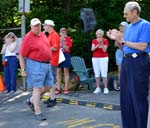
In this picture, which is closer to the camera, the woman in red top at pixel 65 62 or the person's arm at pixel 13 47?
the woman in red top at pixel 65 62

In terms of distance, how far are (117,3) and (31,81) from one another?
1244 cm

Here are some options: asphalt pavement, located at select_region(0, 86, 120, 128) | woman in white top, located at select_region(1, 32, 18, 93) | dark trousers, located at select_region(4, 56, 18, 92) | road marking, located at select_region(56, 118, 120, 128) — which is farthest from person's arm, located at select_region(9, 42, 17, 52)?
road marking, located at select_region(56, 118, 120, 128)

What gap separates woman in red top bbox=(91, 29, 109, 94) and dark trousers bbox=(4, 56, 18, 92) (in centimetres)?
224

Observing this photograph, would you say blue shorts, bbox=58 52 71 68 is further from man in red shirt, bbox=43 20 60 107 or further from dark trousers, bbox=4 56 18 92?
dark trousers, bbox=4 56 18 92

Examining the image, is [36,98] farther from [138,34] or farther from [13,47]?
[13,47]

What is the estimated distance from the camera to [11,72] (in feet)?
41.8

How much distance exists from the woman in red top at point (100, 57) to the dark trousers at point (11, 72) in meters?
2.24

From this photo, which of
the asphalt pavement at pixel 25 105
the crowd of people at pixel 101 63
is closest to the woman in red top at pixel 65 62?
the crowd of people at pixel 101 63

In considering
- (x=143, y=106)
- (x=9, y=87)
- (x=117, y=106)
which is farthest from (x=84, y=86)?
(x=143, y=106)

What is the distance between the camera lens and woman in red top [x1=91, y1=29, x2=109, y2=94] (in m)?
12.0

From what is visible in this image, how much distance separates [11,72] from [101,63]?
8.31 feet

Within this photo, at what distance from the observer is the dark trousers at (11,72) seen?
41.6ft

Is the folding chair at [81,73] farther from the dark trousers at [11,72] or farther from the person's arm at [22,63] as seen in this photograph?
the person's arm at [22,63]

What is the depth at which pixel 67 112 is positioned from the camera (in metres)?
9.78
